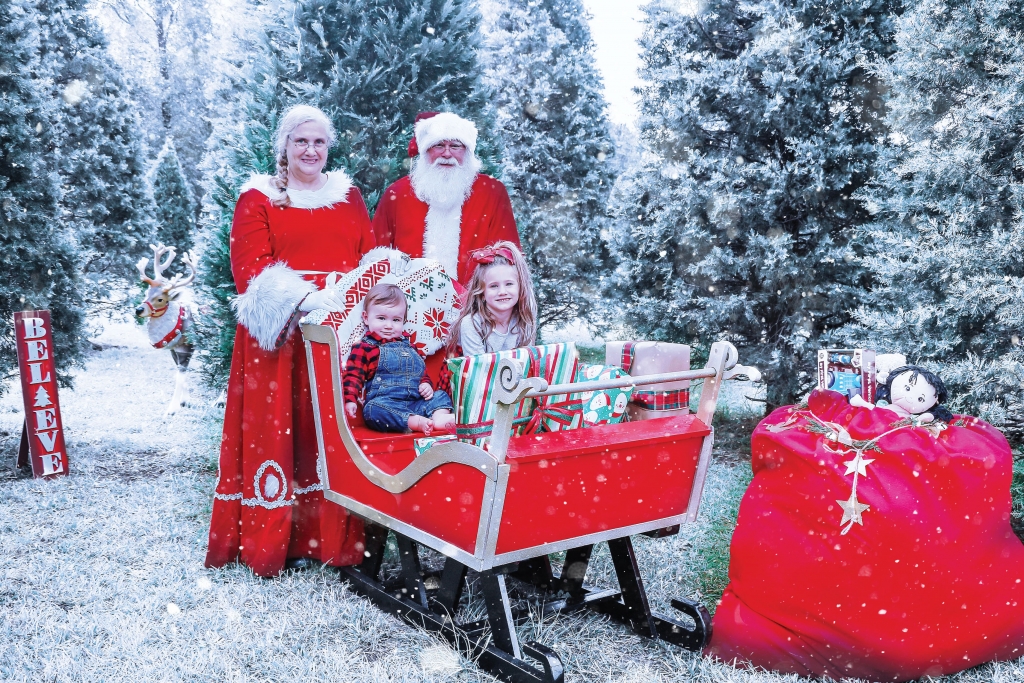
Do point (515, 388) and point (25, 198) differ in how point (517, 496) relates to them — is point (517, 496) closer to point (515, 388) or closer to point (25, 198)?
point (515, 388)

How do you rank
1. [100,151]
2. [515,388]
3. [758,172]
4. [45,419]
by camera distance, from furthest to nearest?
[100,151], [758,172], [45,419], [515,388]

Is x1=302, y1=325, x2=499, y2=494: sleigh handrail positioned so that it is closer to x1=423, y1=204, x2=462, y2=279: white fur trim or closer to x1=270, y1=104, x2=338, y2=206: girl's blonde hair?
x1=270, y1=104, x2=338, y2=206: girl's blonde hair

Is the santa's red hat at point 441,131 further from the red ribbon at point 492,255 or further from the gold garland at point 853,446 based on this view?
the gold garland at point 853,446

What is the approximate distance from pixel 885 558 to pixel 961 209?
82.7 inches

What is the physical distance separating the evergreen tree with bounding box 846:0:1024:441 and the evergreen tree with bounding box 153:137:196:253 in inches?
427

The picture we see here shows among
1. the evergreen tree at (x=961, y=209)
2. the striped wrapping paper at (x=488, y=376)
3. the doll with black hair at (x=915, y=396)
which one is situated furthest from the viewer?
the evergreen tree at (x=961, y=209)

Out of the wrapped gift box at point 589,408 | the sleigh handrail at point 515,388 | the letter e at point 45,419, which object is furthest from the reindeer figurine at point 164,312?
the sleigh handrail at point 515,388

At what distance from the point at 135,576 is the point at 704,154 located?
15.9 ft

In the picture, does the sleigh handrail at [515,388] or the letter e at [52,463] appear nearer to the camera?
the sleigh handrail at [515,388]

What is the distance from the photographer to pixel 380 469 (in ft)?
8.98

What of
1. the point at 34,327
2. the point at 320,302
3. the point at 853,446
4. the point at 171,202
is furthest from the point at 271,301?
the point at 171,202

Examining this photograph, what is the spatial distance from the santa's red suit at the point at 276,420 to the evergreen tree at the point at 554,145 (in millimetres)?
8027

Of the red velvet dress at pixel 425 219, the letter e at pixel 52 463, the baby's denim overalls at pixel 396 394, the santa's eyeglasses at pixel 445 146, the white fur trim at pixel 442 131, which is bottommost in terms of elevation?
the letter e at pixel 52 463

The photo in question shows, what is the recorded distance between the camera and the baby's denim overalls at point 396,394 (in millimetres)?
3104
